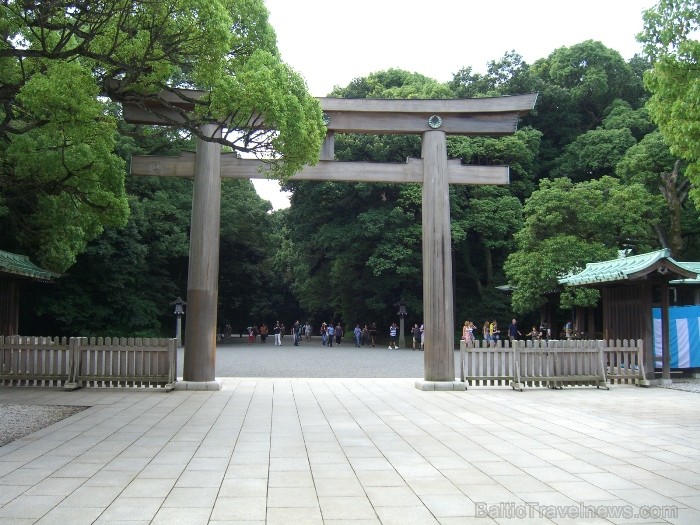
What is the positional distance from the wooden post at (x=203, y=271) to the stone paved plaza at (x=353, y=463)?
1.72 m

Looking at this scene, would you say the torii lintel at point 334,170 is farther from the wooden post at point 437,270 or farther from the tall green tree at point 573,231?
the tall green tree at point 573,231

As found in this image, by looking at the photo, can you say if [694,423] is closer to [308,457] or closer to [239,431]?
[308,457]

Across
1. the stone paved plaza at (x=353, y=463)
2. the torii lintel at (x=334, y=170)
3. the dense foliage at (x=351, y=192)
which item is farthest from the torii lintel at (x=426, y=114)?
the stone paved plaza at (x=353, y=463)

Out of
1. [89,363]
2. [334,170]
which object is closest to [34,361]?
[89,363]

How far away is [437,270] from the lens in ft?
45.2

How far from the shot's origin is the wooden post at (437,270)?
13641mm

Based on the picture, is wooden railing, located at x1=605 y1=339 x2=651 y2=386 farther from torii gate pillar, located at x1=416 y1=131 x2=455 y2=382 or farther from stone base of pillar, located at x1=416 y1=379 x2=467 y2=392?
torii gate pillar, located at x1=416 y1=131 x2=455 y2=382

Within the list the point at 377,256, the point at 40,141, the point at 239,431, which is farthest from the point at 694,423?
the point at 377,256

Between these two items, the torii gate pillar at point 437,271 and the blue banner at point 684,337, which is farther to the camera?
the blue banner at point 684,337

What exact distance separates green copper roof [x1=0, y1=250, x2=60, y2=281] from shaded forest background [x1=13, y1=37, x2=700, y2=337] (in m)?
9.60

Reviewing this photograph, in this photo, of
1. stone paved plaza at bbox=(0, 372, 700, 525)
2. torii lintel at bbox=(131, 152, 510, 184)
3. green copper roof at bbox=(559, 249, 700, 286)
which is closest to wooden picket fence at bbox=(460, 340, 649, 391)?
green copper roof at bbox=(559, 249, 700, 286)

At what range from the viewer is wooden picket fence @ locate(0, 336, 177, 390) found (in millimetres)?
12984

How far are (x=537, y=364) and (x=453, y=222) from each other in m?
21.5

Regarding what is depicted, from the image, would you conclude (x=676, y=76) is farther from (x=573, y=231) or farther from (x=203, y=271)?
(x=573, y=231)
